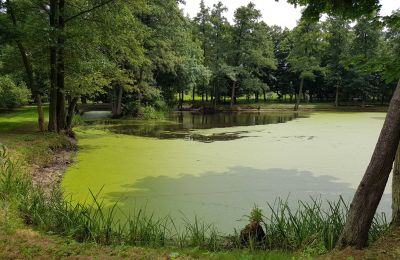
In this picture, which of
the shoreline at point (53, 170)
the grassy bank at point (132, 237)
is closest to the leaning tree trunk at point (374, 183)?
the grassy bank at point (132, 237)

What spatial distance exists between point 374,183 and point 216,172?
15.9ft

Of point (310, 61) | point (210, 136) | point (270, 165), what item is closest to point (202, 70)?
point (310, 61)

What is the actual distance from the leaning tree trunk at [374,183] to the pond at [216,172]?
184 cm

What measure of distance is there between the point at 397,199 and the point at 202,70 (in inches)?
981

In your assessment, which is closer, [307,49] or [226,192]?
[226,192]

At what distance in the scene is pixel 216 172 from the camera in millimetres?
7957

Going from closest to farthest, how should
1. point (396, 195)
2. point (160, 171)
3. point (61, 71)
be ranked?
point (396, 195) → point (160, 171) → point (61, 71)

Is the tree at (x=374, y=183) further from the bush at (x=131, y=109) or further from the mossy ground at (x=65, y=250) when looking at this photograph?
the bush at (x=131, y=109)

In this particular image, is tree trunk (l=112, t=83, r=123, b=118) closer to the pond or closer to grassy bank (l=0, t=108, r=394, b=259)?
the pond

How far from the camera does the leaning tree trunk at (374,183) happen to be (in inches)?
127

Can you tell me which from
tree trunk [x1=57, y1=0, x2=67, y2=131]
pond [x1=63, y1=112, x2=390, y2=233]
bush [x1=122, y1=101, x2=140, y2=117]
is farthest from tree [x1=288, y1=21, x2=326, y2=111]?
tree trunk [x1=57, y1=0, x2=67, y2=131]

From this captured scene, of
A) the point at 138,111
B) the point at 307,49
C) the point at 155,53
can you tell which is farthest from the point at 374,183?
the point at 307,49

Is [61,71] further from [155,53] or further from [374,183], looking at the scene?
[155,53]

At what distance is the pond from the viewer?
5.86 m
